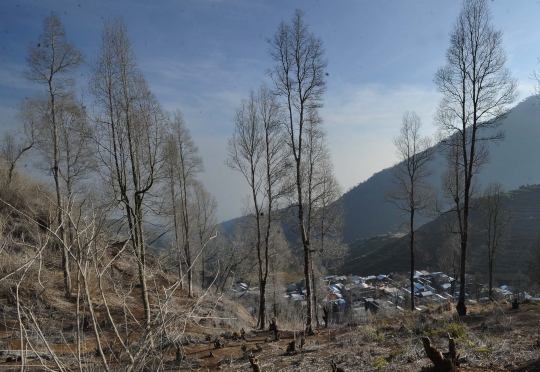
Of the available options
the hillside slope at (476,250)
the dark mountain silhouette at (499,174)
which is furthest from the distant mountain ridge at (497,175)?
the hillside slope at (476,250)

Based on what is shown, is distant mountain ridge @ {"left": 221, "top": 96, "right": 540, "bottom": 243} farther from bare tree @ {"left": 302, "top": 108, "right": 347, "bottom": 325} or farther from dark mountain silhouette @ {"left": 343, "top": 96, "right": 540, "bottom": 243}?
bare tree @ {"left": 302, "top": 108, "right": 347, "bottom": 325}

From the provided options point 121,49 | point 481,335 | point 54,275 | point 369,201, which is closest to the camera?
point 481,335

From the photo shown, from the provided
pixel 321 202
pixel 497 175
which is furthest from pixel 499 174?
pixel 321 202

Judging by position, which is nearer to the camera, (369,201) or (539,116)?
(539,116)

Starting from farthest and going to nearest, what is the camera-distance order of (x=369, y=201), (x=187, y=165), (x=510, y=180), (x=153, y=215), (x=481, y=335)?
(x=369, y=201) → (x=510, y=180) → (x=187, y=165) → (x=153, y=215) → (x=481, y=335)

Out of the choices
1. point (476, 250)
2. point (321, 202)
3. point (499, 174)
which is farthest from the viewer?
point (499, 174)

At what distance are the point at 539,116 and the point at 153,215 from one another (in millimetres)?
120540

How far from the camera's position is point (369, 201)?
10269 centimetres

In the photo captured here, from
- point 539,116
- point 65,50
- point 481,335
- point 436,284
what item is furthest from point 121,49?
point 539,116

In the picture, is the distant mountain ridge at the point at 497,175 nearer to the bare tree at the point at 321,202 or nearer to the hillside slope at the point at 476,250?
the hillside slope at the point at 476,250

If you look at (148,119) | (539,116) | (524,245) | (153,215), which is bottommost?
(524,245)

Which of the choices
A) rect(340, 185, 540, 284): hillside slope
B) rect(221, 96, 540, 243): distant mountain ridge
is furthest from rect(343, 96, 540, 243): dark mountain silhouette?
rect(340, 185, 540, 284): hillside slope

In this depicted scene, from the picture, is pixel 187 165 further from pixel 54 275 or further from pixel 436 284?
pixel 436 284

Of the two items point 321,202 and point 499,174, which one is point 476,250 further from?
point 499,174
